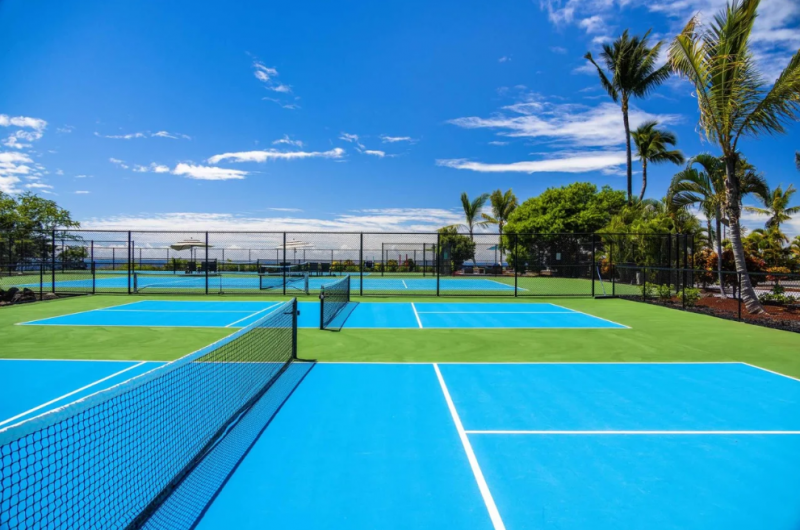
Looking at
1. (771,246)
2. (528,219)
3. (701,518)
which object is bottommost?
(701,518)

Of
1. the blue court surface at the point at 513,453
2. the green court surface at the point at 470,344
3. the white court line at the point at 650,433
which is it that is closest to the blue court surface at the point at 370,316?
the green court surface at the point at 470,344

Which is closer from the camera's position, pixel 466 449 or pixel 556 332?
pixel 466 449

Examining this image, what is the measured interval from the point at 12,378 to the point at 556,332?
1066 cm

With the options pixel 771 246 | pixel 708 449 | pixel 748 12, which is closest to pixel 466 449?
pixel 708 449

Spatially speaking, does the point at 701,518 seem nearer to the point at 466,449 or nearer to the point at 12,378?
the point at 466,449

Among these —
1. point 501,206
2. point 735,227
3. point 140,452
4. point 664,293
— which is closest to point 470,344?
point 140,452

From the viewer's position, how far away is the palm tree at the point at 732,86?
13102 millimetres

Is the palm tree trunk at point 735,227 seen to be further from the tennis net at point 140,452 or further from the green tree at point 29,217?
the green tree at point 29,217

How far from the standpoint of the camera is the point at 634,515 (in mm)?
3480

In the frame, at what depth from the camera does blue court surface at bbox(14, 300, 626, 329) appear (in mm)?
11992

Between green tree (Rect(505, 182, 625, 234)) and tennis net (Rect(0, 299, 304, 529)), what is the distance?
3157cm

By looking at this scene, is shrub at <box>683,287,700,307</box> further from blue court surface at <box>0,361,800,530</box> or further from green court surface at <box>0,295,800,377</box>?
blue court surface at <box>0,361,800,530</box>

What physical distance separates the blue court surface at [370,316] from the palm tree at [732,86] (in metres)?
6.07

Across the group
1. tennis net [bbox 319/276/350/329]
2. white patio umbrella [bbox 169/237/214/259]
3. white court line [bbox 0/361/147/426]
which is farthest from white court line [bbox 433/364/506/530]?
white patio umbrella [bbox 169/237/214/259]
